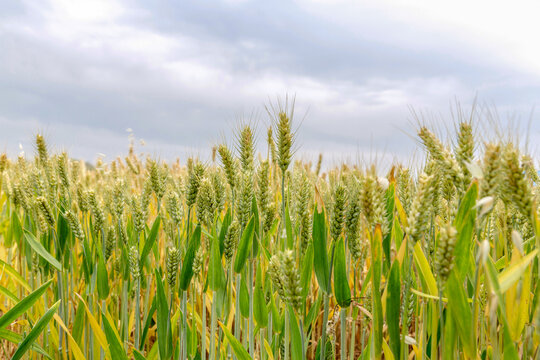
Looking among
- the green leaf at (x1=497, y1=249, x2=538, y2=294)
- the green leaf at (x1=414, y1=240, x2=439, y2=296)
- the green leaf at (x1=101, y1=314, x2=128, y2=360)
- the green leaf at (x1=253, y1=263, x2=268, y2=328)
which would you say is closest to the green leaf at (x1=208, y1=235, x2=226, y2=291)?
the green leaf at (x1=253, y1=263, x2=268, y2=328)

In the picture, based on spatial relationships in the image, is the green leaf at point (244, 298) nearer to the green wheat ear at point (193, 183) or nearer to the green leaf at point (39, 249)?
the green wheat ear at point (193, 183)

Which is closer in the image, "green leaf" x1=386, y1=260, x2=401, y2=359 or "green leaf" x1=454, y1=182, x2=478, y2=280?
"green leaf" x1=454, y1=182, x2=478, y2=280

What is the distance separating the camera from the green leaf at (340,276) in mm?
1390

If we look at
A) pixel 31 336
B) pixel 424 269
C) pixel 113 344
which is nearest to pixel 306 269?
pixel 424 269

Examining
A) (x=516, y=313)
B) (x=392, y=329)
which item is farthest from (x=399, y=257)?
(x=516, y=313)

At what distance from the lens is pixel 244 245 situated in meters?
1.68

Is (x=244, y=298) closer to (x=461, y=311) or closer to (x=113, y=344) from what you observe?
(x=113, y=344)

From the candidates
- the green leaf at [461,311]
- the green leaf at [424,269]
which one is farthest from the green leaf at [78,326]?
the green leaf at [461,311]

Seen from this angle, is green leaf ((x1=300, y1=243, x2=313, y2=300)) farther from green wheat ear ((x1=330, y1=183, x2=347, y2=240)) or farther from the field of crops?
green wheat ear ((x1=330, y1=183, x2=347, y2=240))

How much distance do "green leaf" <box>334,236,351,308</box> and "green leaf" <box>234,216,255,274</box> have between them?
0.42 m

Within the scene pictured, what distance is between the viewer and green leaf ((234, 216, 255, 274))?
1678 millimetres

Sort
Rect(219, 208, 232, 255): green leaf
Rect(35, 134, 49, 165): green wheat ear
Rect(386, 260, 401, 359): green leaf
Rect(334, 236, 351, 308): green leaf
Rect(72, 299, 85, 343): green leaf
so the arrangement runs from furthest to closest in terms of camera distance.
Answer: Rect(35, 134, 49, 165): green wheat ear → Rect(72, 299, 85, 343): green leaf → Rect(219, 208, 232, 255): green leaf → Rect(334, 236, 351, 308): green leaf → Rect(386, 260, 401, 359): green leaf

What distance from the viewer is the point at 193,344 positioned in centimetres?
194

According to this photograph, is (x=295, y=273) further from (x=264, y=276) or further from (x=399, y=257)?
(x=264, y=276)
